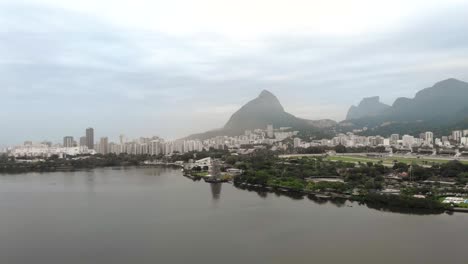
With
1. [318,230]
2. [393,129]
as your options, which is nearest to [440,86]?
[393,129]

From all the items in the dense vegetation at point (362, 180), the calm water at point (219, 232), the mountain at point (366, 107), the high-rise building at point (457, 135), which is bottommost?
the calm water at point (219, 232)

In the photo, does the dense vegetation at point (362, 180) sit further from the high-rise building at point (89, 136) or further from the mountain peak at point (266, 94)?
the mountain peak at point (266, 94)

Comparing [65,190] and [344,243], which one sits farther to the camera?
[65,190]

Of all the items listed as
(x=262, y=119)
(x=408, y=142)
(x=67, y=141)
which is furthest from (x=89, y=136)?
(x=408, y=142)

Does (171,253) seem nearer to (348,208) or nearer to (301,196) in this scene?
(348,208)

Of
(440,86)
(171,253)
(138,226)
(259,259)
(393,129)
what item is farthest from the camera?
(440,86)

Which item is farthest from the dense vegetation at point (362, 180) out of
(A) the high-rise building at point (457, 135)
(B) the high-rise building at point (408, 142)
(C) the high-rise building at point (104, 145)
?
(C) the high-rise building at point (104, 145)
